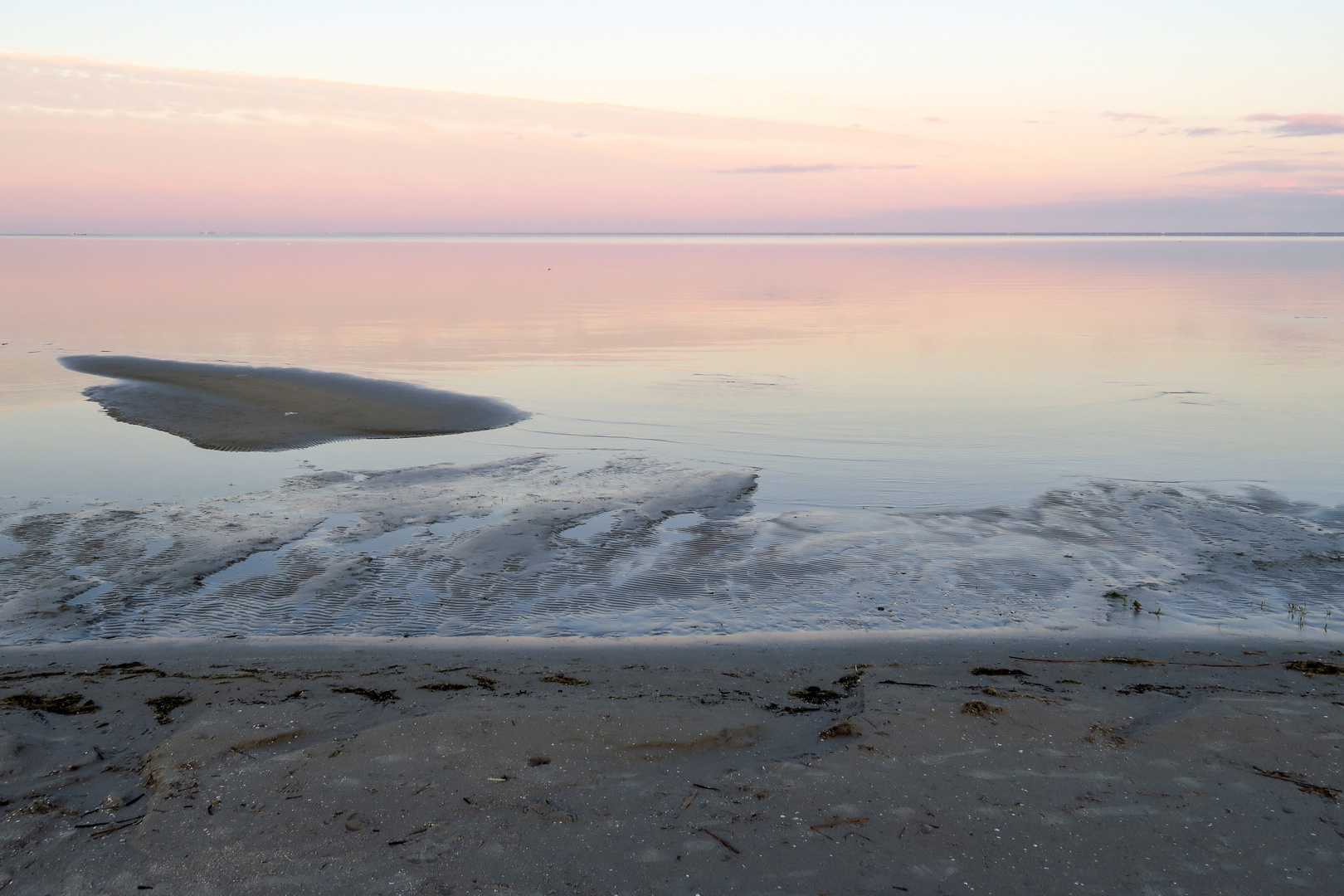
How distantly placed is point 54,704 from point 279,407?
13820mm

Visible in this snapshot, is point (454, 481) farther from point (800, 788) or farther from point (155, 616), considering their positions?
point (800, 788)

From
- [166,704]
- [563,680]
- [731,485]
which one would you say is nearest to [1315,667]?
[563,680]

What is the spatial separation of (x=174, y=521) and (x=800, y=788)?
32.8 ft

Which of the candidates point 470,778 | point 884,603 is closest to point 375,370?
point 884,603

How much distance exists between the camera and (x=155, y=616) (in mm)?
9062

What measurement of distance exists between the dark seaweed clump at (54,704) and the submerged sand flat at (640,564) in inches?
66.7

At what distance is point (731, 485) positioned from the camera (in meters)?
14.4

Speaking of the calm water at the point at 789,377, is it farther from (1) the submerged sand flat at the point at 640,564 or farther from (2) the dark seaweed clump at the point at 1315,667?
(2) the dark seaweed clump at the point at 1315,667

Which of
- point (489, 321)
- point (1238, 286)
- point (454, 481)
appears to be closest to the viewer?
point (454, 481)

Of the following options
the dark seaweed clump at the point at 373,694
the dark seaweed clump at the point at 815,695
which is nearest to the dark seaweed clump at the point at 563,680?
the dark seaweed clump at the point at 373,694

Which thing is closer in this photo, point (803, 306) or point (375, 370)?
point (375, 370)

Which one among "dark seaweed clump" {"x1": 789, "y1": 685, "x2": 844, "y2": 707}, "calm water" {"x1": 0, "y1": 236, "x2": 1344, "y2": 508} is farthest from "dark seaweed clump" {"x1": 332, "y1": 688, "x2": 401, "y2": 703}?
"calm water" {"x1": 0, "y1": 236, "x2": 1344, "y2": 508}

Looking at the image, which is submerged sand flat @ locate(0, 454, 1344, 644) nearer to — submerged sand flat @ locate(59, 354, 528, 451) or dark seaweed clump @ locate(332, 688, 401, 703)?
dark seaweed clump @ locate(332, 688, 401, 703)

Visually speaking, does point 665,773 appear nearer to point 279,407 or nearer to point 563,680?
point 563,680
